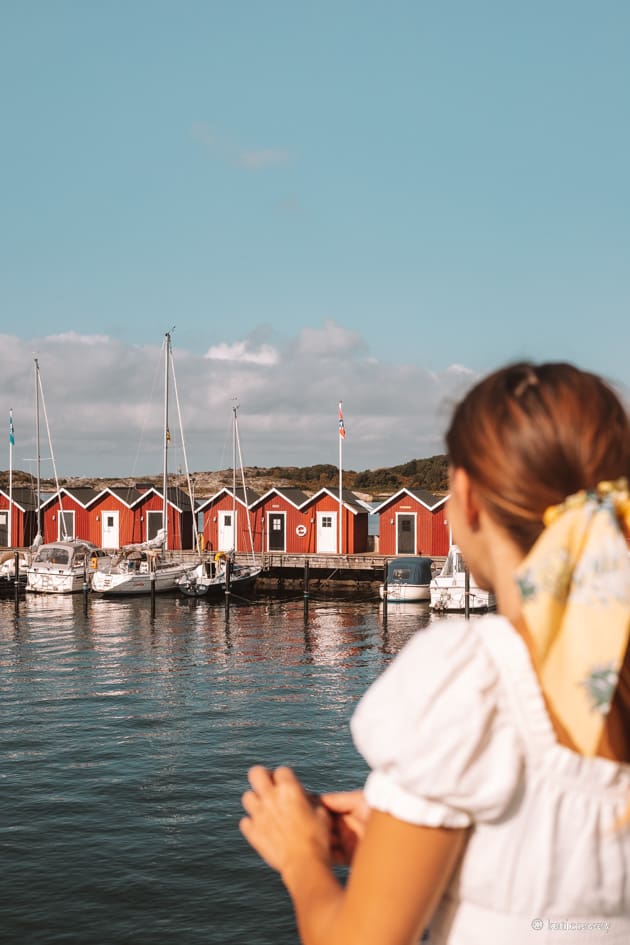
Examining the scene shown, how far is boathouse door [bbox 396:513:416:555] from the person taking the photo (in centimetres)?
5600

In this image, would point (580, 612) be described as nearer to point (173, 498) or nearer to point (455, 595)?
point (455, 595)

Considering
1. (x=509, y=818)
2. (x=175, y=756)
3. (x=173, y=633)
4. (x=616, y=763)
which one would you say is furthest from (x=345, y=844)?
(x=173, y=633)

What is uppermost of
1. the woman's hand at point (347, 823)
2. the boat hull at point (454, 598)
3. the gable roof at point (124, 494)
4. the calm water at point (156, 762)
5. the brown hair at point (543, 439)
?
the gable roof at point (124, 494)

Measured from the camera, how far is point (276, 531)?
60.2 meters

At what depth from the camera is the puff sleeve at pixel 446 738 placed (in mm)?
1345

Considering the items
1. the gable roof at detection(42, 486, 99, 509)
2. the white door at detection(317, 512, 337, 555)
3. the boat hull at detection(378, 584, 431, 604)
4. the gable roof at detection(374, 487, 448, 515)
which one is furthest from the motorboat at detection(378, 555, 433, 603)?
the gable roof at detection(42, 486, 99, 509)

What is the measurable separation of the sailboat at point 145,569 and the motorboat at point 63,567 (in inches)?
41.2

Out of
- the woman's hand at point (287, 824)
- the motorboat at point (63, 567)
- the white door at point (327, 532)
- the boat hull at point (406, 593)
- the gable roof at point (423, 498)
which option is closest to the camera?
the woman's hand at point (287, 824)

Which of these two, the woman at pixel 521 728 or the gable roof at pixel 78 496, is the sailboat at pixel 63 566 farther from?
the woman at pixel 521 728

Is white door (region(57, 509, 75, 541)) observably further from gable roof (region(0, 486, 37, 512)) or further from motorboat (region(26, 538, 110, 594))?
motorboat (region(26, 538, 110, 594))

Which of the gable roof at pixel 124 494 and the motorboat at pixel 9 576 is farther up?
the gable roof at pixel 124 494

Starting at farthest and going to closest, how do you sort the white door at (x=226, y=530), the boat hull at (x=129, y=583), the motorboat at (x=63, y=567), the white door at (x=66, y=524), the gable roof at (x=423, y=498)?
1. the white door at (x=66, y=524)
2. the white door at (x=226, y=530)
3. the gable roof at (x=423, y=498)
4. the motorboat at (x=63, y=567)
5. the boat hull at (x=129, y=583)

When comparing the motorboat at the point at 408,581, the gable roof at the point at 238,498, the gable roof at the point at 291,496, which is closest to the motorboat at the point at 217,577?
the gable roof at the point at 291,496

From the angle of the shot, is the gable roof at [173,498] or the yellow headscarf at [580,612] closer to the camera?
the yellow headscarf at [580,612]
